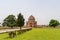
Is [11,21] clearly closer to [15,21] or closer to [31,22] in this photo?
[15,21]

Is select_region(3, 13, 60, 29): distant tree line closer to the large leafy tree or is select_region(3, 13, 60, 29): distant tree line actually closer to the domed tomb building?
the large leafy tree

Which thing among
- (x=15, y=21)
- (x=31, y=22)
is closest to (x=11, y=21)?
(x=15, y=21)

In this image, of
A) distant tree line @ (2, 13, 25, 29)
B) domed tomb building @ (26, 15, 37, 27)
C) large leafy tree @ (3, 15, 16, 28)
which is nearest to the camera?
distant tree line @ (2, 13, 25, 29)

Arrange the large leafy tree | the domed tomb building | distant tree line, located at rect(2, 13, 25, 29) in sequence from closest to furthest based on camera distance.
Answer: distant tree line, located at rect(2, 13, 25, 29) → the large leafy tree → the domed tomb building

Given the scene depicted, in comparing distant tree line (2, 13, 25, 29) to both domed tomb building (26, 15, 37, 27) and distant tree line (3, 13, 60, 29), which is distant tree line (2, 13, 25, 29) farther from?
domed tomb building (26, 15, 37, 27)

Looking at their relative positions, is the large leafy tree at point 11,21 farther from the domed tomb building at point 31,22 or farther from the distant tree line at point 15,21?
the domed tomb building at point 31,22

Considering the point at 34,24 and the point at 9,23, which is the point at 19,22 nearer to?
the point at 9,23

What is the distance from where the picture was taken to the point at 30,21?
9625 centimetres

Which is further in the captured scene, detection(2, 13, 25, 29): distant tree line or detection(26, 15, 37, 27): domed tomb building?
detection(26, 15, 37, 27): domed tomb building

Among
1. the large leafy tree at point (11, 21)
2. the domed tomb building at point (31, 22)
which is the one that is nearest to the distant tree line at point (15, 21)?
the large leafy tree at point (11, 21)

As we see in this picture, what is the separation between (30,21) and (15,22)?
1045 inches

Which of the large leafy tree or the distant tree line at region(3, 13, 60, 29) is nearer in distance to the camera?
the distant tree line at region(3, 13, 60, 29)

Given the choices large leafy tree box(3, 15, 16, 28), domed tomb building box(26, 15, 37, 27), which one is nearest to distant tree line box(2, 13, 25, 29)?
large leafy tree box(3, 15, 16, 28)

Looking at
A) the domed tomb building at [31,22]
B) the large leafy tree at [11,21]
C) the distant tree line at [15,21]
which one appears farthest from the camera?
the domed tomb building at [31,22]
